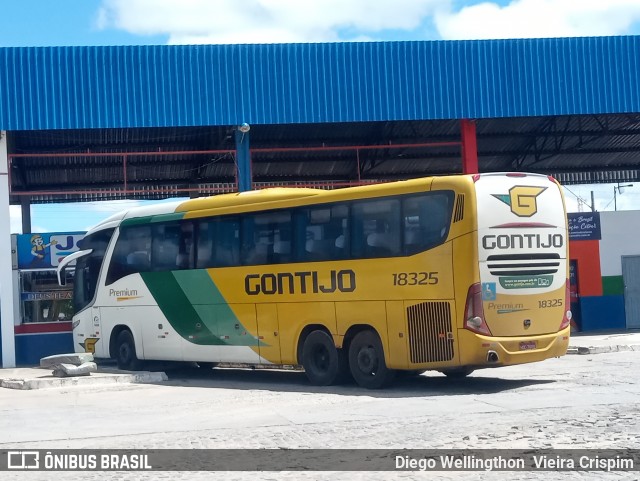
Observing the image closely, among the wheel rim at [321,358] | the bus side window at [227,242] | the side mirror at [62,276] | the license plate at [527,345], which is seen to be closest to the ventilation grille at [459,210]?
the license plate at [527,345]

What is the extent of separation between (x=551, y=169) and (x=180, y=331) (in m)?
21.1

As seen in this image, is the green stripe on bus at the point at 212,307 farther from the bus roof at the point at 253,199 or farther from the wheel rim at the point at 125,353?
the wheel rim at the point at 125,353

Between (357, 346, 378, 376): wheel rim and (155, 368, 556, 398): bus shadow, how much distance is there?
0.32 meters

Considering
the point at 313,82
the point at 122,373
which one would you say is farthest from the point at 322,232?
the point at 313,82

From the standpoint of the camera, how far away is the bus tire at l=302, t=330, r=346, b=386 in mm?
16688

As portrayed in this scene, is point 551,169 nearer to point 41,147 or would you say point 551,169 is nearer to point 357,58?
point 357,58

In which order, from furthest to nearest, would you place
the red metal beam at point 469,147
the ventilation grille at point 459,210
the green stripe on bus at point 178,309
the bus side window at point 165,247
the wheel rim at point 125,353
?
the red metal beam at point 469,147
the wheel rim at point 125,353
the bus side window at point 165,247
the green stripe on bus at point 178,309
the ventilation grille at point 459,210

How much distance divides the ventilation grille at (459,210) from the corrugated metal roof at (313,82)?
10.7m

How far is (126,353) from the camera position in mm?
20859

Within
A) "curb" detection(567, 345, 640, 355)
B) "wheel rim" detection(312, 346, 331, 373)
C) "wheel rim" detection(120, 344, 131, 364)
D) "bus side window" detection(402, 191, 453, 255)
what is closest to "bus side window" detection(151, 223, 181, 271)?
"wheel rim" detection(120, 344, 131, 364)

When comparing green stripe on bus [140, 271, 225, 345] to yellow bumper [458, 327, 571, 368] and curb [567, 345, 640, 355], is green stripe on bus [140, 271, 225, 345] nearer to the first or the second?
yellow bumper [458, 327, 571, 368]

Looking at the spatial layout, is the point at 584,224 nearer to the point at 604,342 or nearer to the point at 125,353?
the point at 604,342

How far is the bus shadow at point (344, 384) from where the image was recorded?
15562 mm

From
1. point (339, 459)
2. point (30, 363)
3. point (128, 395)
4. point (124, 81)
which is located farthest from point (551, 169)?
point (339, 459)
